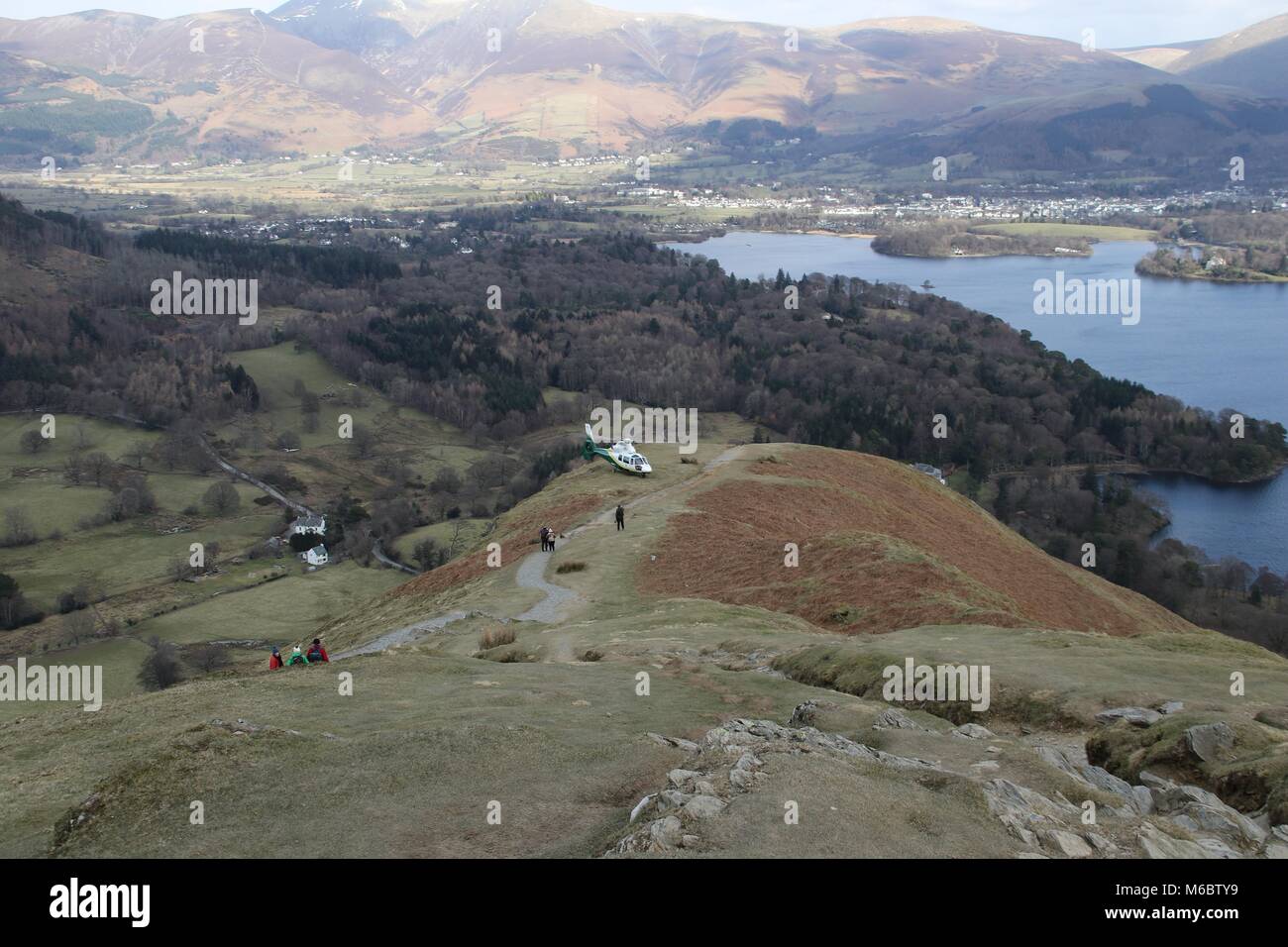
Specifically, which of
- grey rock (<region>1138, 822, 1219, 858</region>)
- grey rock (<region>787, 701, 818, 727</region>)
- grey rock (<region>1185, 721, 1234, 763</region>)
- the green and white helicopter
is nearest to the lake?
the green and white helicopter

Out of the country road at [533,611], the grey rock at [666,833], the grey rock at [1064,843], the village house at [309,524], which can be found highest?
the grey rock at [666,833]

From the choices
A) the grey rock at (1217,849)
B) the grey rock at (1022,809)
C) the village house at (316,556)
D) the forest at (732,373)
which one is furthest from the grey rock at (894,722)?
the village house at (316,556)

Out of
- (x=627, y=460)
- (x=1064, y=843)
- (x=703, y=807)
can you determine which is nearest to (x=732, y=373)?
(x=627, y=460)

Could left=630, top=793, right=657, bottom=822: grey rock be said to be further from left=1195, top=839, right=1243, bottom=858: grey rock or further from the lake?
the lake

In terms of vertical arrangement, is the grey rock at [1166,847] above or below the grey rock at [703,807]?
below

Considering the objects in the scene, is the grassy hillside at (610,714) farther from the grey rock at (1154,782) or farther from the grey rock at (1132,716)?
the grey rock at (1154,782)

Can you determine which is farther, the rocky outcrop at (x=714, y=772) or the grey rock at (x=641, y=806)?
the grey rock at (x=641, y=806)
